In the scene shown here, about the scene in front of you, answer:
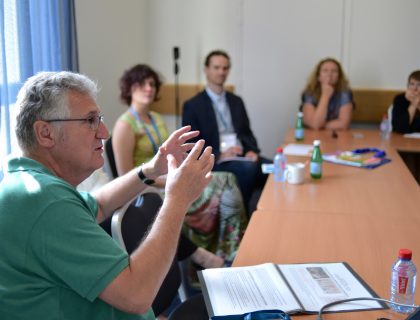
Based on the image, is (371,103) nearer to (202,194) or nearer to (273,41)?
(273,41)

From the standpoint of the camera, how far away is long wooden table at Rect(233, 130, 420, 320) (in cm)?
148

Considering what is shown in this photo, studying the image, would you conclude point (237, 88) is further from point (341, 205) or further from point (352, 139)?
point (341, 205)

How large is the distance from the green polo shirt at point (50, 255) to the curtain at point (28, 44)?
875 mm

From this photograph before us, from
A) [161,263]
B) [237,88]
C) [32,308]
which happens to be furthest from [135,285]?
[237,88]

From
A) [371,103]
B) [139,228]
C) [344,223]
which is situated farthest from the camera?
[371,103]

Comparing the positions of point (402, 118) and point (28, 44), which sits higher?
point (28, 44)

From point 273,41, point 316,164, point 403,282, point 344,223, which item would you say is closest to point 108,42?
point 273,41

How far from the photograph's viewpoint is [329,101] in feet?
13.7

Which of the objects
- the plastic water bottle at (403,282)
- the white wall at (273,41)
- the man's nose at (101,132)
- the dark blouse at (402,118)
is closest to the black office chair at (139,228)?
the man's nose at (101,132)

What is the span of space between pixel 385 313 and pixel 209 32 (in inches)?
157

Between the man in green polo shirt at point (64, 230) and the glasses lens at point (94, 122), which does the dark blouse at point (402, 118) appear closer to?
the man in green polo shirt at point (64, 230)

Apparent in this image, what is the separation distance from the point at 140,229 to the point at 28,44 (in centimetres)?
122

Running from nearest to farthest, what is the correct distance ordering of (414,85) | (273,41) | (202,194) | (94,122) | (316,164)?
(94,122), (316,164), (202,194), (414,85), (273,41)

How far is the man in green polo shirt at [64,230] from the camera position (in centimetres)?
102
